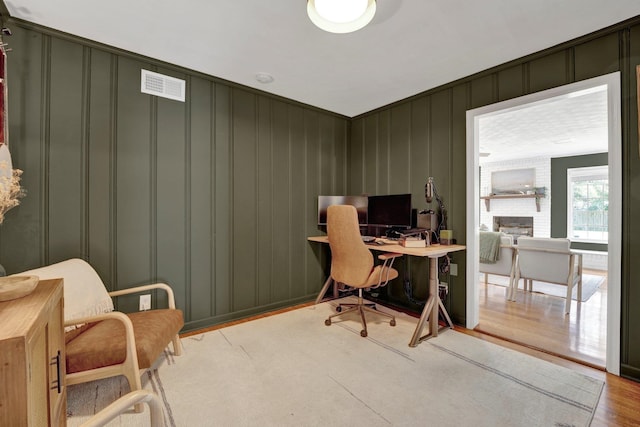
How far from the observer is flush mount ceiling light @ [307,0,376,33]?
64.6 inches

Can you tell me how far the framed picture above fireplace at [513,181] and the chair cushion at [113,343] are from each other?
7.61m

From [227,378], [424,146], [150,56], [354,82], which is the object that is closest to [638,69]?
[424,146]

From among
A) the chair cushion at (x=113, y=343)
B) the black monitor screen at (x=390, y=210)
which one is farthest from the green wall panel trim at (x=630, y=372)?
the chair cushion at (x=113, y=343)

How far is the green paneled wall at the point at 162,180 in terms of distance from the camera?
211 centimetres

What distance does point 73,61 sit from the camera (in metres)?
2.23

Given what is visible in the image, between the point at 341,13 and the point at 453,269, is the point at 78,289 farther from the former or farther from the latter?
the point at 453,269

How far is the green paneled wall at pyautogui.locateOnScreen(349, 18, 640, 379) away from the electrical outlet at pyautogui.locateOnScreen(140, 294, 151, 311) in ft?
8.51

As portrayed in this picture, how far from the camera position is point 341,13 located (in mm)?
1688

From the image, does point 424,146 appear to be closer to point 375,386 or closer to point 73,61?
point 375,386

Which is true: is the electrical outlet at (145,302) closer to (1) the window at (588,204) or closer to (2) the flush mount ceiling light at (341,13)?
(2) the flush mount ceiling light at (341,13)

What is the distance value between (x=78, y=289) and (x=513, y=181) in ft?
26.6

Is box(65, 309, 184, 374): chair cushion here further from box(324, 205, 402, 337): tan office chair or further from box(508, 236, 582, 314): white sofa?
box(508, 236, 582, 314): white sofa

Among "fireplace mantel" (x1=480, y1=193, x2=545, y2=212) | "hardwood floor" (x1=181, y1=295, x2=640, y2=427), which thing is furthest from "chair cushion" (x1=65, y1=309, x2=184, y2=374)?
"fireplace mantel" (x1=480, y1=193, x2=545, y2=212)

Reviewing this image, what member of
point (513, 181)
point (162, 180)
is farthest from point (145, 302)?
point (513, 181)
